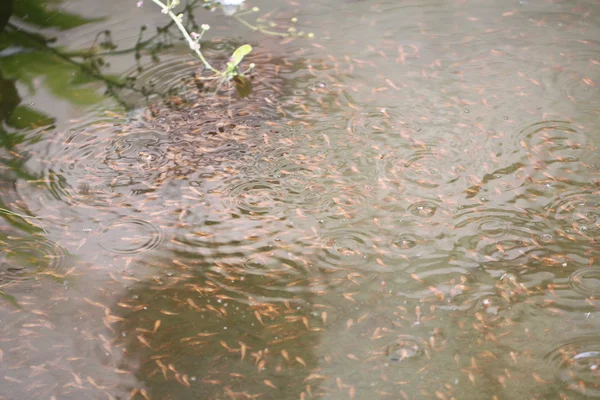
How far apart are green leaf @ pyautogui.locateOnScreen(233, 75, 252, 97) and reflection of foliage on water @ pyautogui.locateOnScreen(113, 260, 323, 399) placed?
980 mm

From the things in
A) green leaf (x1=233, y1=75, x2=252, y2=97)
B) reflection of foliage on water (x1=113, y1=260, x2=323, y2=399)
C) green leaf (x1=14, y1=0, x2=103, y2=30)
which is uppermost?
green leaf (x1=14, y1=0, x2=103, y2=30)

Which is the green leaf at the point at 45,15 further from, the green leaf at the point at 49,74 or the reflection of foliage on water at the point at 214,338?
the reflection of foliage on water at the point at 214,338

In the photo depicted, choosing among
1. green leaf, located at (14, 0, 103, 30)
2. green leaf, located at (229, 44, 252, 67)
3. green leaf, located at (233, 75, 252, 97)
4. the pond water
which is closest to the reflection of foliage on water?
the pond water

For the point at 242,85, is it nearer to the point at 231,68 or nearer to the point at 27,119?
the point at 231,68

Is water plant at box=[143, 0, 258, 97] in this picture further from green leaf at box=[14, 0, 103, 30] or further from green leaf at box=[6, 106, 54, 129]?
green leaf at box=[6, 106, 54, 129]

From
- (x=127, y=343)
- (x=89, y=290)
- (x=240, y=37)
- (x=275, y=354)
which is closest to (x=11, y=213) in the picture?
(x=89, y=290)

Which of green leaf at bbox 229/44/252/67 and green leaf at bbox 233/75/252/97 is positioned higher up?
green leaf at bbox 229/44/252/67

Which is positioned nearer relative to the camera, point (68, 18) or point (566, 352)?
point (566, 352)

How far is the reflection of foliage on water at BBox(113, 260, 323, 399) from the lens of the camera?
1886mm

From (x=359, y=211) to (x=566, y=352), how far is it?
812 millimetres

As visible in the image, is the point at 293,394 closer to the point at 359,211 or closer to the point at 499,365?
the point at 499,365

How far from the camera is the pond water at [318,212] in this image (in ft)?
6.33

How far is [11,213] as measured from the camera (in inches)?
94.4

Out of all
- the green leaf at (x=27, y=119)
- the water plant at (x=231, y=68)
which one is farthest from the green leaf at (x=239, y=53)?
the green leaf at (x=27, y=119)
